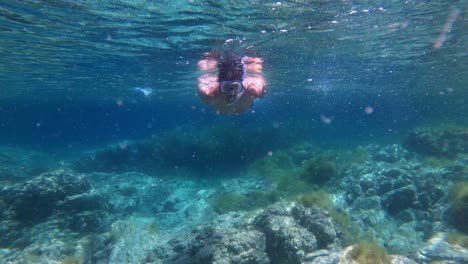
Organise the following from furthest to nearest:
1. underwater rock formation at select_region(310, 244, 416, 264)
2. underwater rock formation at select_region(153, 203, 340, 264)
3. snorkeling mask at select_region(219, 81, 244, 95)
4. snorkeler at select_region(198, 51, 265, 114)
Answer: snorkeler at select_region(198, 51, 265, 114) → snorkeling mask at select_region(219, 81, 244, 95) → underwater rock formation at select_region(153, 203, 340, 264) → underwater rock formation at select_region(310, 244, 416, 264)

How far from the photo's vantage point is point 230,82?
718 centimetres

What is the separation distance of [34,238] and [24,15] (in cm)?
895

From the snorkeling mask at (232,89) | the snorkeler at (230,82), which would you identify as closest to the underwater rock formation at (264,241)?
the snorkeler at (230,82)

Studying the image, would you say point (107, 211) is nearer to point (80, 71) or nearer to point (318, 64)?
point (80, 71)

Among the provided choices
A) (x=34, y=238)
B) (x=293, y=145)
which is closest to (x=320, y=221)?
(x=34, y=238)

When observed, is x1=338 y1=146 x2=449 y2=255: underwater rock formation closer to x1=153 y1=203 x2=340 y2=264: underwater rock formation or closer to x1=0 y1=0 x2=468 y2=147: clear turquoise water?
x1=153 y1=203 x2=340 y2=264: underwater rock formation

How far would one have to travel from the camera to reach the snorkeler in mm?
7395

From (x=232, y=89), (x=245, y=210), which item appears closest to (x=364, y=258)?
(x=232, y=89)

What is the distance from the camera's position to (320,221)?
8.30 metres

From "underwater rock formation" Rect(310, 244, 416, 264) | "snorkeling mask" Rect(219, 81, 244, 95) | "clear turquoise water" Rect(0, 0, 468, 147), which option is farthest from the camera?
"clear turquoise water" Rect(0, 0, 468, 147)

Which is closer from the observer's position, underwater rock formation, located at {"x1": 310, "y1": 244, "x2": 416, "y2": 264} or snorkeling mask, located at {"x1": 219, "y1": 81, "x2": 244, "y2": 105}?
underwater rock formation, located at {"x1": 310, "y1": 244, "x2": 416, "y2": 264}

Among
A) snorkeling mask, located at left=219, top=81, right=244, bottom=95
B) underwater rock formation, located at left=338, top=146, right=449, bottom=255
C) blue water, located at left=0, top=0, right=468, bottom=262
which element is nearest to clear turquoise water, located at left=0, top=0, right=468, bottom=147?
blue water, located at left=0, top=0, right=468, bottom=262

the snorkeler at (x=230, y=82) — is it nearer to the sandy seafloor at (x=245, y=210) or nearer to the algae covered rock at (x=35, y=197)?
the sandy seafloor at (x=245, y=210)

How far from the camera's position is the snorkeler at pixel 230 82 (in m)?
7.39
